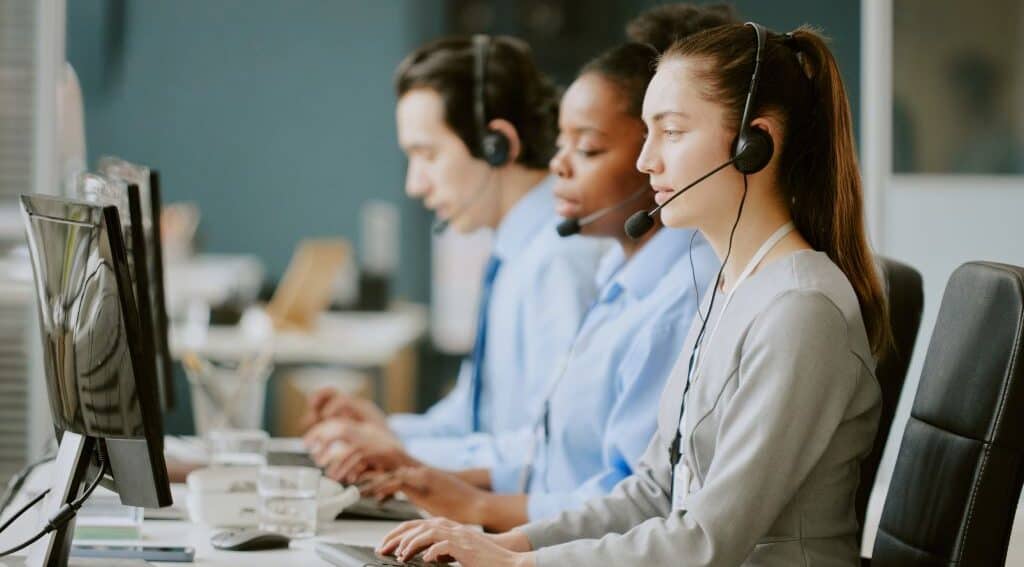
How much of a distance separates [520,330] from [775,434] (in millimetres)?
1251

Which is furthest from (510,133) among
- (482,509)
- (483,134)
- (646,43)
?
(482,509)

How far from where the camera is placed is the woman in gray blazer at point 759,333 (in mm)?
1417

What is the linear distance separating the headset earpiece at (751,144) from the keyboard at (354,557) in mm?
560

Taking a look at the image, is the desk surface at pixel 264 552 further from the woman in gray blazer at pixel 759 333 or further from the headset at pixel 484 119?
the headset at pixel 484 119

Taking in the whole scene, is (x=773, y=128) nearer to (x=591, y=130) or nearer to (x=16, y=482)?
(x=591, y=130)

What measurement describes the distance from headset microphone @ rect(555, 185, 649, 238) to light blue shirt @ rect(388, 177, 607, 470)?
1.00ft

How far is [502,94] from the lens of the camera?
2.73m

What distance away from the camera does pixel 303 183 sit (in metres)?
7.88

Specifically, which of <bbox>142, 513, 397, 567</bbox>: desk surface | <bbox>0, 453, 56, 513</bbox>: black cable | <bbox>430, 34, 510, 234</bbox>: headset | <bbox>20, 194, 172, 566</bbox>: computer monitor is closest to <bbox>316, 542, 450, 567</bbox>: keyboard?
<bbox>142, 513, 397, 567</bbox>: desk surface

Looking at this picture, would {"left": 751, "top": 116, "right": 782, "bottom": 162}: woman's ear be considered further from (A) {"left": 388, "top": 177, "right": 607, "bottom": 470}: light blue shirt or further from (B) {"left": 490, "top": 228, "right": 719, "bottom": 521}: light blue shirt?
(A) {"left": 388, "top": 177, "right": 607, "bottom": 470}: light blue shirt

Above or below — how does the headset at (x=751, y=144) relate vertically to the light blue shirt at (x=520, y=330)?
above

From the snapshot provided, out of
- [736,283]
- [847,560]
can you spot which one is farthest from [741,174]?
[847,560]

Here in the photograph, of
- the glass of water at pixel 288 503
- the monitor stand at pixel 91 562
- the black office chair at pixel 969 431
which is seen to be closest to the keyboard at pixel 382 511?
the glass of water at pixel 288 503

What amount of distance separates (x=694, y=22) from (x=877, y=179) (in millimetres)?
1384
